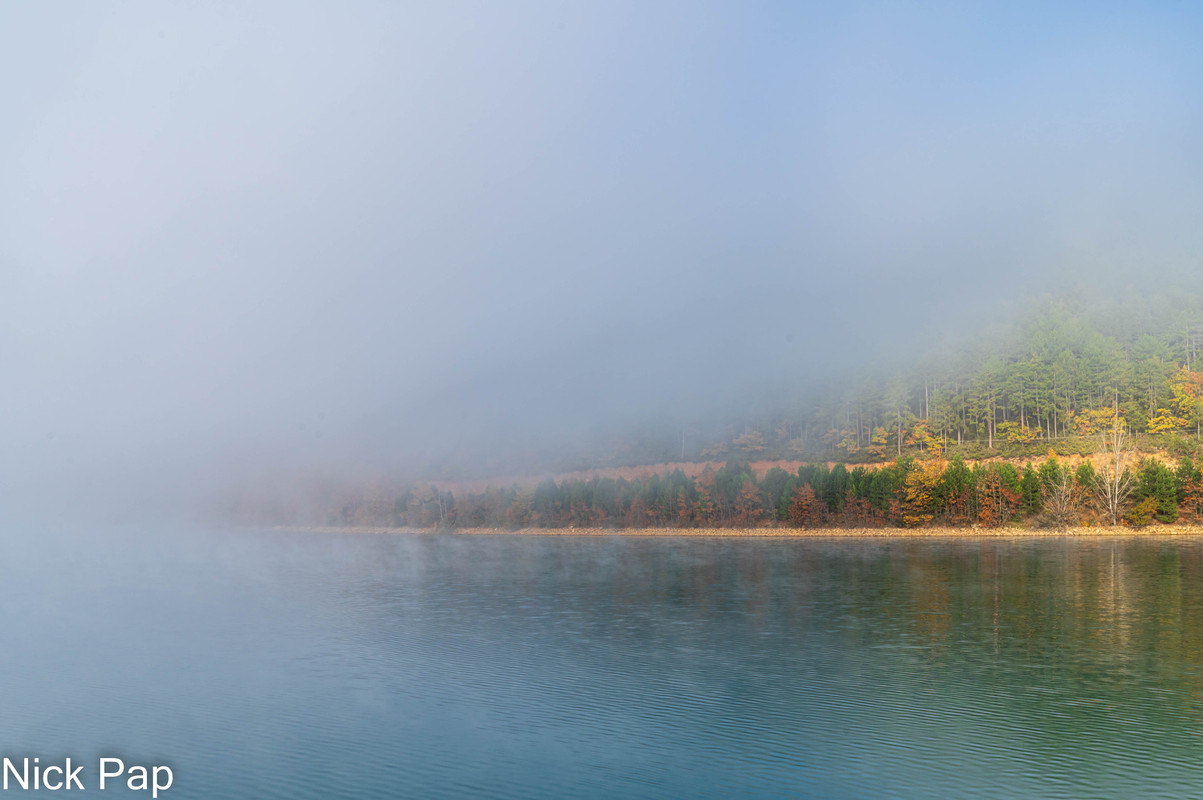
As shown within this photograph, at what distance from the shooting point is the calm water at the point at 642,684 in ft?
49.4

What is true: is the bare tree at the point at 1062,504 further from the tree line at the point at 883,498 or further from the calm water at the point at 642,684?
the calm water at the point at 642,684

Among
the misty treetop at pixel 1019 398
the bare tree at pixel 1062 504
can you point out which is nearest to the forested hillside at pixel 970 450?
the bare tree at pixel 1062 504

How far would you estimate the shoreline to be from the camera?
222 ft

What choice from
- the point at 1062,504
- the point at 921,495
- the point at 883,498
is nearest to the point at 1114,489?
the point at 1062,504

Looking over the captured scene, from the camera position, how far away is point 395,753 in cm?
1664

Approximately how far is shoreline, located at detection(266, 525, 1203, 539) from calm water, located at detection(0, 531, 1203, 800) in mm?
21195

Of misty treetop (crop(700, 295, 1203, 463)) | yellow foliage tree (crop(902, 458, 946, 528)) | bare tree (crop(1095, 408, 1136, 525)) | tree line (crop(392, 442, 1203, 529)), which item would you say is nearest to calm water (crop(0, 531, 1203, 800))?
bare tree (crop(1095, 408, 1136, 525))

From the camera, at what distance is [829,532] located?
79.5 meters

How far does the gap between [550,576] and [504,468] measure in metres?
78.7

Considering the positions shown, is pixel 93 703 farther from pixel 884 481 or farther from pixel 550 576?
pixel 884 481

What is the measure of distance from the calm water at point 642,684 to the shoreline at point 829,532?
21.2 m

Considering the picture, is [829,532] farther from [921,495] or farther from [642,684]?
[642,684]

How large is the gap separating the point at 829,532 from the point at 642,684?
62318 mm

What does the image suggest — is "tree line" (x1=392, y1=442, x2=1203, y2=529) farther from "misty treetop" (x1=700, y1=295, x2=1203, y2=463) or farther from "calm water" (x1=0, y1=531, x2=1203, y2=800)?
"calm water" (x1=0, y1=531, x2=1203, y2=800)
